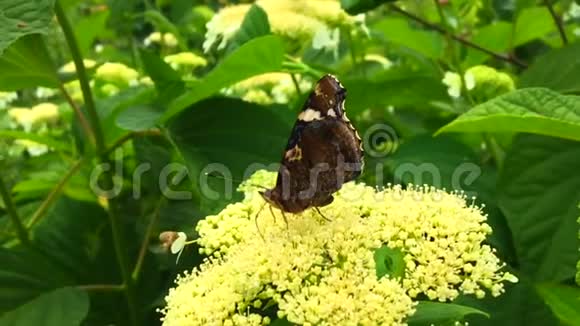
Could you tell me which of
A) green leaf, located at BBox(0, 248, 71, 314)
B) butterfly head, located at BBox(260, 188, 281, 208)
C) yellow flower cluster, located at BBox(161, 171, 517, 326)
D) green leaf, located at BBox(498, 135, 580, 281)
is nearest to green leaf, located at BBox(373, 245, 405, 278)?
yellow flower cluster, located at BBox(161, 171, 517, 326)

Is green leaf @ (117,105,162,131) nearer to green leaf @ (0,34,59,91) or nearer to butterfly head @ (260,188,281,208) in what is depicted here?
green leaf @ (0,34,59,91)

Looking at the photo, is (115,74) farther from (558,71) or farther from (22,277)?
(558,71)

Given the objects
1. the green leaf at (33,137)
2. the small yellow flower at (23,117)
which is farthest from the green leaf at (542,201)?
the small yellow flower at (23,117)

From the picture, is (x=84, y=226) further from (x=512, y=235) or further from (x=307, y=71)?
(x=512, y=235)

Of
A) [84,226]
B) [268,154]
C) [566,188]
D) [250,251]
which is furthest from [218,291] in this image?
[84,226]

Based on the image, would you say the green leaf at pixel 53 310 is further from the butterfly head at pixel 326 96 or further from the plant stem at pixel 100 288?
the butterfly head at pixel 326 96
